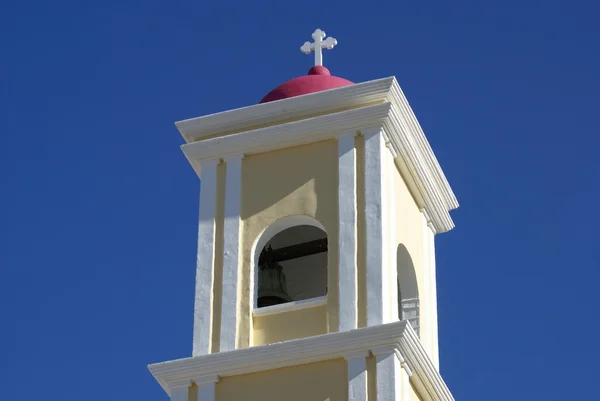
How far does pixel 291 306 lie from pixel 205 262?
1.07 m

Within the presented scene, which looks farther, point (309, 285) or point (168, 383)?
point (309, 285)

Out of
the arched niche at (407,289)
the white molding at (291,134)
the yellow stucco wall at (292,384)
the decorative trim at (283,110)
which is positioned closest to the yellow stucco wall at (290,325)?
the yellow stucco wall at (292,384)

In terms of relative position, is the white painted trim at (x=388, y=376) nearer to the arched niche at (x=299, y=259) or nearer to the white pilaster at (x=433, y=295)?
the white pilaster at (x=433, y=295)

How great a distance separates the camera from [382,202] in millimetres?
18844

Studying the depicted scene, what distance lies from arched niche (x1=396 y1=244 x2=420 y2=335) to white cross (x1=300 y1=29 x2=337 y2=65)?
2629mm

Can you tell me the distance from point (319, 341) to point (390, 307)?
2.65 feet

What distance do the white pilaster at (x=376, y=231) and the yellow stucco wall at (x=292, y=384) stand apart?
603 millimetres

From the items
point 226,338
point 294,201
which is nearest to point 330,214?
point 294,201

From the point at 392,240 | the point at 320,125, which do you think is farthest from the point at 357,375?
the point at 320,125

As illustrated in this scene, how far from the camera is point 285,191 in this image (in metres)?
19.3

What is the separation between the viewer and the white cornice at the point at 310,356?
1794 cm

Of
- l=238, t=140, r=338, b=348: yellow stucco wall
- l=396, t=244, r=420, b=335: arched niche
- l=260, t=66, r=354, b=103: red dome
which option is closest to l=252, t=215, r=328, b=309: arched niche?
l=238, t=140, r=338, b=348: yellow stucco wall

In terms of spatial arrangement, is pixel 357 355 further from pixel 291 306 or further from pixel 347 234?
pixel 347 234

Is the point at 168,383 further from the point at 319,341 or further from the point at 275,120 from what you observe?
the point at 275,120
